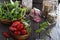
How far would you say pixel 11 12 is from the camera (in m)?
1.14

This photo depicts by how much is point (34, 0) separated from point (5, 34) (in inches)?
18.6

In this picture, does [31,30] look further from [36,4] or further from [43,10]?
[36,4]

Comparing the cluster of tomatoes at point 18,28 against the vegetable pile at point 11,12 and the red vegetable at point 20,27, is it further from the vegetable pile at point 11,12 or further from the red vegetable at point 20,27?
the vegetable pile at point 11,12

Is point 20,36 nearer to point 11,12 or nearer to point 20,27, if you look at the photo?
point 20,27

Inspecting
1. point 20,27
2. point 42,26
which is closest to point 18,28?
point 20,27

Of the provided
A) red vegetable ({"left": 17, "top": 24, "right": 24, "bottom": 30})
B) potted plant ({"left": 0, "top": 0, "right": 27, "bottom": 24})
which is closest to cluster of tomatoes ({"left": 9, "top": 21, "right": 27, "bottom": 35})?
red vegetable ({"left": 17, "top": 24, "right": 24, "bottom": 30})

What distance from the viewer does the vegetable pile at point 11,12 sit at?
3.76ft

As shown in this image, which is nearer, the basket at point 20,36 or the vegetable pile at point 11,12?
the basket at point 20,36

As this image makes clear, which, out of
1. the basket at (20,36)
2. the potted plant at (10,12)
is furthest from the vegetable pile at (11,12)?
the basket at (20,36)

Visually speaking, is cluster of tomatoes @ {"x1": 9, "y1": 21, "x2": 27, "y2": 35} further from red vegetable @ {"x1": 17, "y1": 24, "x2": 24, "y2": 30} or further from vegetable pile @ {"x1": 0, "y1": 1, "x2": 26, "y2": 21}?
→ vegetable pile @ {"x1": 0, "y1": 1, "x2": 26, "y2": 21}

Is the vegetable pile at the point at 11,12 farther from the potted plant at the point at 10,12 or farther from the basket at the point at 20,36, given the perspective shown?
the basket at the point at 20,36

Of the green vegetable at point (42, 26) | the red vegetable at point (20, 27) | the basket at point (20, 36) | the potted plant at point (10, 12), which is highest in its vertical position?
the potted plant at point (10, 12)

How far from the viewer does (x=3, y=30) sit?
1.12m

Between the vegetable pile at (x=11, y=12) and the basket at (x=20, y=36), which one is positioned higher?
the vegetable pile at (x=11, y=12)
